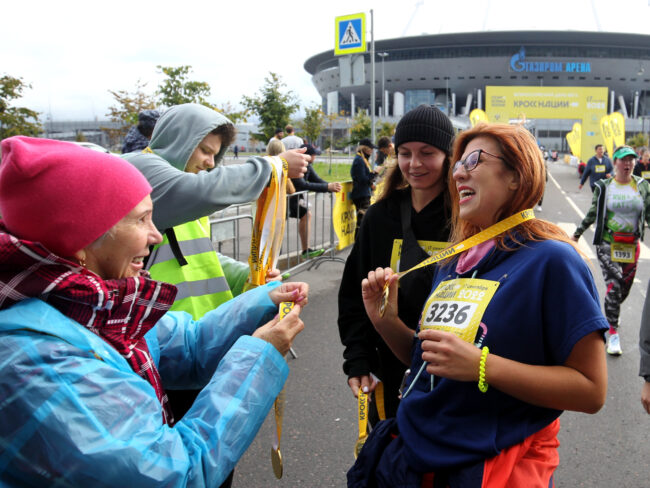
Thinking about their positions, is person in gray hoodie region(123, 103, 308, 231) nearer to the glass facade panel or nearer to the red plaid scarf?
the red plaid scarf

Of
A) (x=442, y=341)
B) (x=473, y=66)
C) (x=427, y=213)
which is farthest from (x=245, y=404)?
(x=473, y=66)

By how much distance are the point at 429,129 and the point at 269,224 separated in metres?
0.85

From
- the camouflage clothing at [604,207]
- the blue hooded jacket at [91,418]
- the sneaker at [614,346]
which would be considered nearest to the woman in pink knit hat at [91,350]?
the blue hooded jacket at [91,418]

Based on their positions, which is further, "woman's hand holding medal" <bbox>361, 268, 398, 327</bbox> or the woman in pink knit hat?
"woman's hand holding medal" <bbox>361, 268, 398, 327</bbox>

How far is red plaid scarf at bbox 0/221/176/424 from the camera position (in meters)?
1.04

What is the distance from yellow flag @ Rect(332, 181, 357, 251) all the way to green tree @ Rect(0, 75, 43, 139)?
6781mm

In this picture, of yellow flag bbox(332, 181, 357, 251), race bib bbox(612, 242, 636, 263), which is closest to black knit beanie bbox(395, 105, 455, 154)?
race bib bbox(612, 242, 636, 263)

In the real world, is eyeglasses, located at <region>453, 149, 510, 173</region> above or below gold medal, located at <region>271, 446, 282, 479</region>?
above

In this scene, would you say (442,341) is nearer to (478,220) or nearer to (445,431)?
(445,431)

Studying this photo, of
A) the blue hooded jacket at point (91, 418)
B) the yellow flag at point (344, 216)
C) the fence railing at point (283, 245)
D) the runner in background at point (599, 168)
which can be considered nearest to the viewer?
the blue hooded jacket at point (91, 418)

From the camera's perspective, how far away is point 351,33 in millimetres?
12453

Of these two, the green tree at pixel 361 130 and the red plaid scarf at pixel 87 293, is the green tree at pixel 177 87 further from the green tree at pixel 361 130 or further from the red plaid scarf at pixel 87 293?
the green tree at pixel 361 130

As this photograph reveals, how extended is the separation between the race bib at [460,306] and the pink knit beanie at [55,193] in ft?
3.29

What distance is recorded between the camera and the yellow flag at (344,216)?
9.15 m
